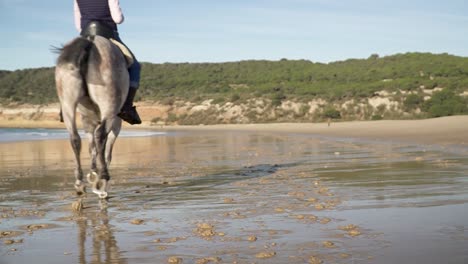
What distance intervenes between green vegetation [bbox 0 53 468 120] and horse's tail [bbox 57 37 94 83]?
31.1 m

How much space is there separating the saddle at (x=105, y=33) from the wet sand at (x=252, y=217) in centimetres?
171

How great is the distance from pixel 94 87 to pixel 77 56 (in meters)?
0.38

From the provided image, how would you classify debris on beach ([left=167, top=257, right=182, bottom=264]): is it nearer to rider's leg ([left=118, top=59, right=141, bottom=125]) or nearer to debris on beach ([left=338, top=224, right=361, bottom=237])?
debris on beach ([left=338, top=224, right=361, bottom=237])

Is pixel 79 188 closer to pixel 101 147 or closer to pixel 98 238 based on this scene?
pixel 101 147

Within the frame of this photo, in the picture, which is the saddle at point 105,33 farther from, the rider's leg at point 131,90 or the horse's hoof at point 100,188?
the horse's hoof at point 100,188

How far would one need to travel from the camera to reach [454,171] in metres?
7.89

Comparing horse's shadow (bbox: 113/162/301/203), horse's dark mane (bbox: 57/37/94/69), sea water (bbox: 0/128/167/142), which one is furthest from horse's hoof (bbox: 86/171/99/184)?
sea water (bbox: 0/128/167/142)

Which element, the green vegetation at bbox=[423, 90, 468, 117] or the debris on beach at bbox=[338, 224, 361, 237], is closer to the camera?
the debris on beach at bbox=[338, 224, 361, 237]

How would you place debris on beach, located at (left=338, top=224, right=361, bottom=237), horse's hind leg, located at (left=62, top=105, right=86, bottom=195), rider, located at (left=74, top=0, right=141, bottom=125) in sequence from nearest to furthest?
debris on beach, located at (left=338, top=224, right=361, bottom=237), horse's hind leg, located at (left=62, top=105, right=86, bottom=195), rider, located at (left=74, top=0, right=141, bottom=125)

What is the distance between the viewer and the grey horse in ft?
21.3

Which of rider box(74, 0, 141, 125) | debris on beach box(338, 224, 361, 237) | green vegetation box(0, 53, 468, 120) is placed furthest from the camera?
green vegetation box(0, 53, 468, 120)

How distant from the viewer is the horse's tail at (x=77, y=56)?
21.2 ft

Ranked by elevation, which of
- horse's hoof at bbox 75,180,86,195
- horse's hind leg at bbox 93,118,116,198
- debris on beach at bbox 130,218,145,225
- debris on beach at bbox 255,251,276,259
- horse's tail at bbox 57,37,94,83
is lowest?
debris on beach at bbox 130,218,145,225

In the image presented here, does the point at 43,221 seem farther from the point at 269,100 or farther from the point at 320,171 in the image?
the point at 269,100
